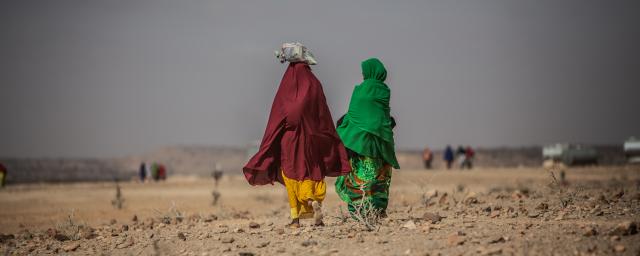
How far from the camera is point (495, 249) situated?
638cm

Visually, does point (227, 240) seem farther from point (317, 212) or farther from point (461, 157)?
point (461, 157)

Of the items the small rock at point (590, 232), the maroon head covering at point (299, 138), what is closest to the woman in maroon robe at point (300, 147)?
the maroon head covering at point (299, 138)

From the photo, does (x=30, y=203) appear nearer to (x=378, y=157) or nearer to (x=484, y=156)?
(x=378, y=157)

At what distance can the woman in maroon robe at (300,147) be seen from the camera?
886cm

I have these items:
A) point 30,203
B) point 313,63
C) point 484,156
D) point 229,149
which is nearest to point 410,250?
point 313,63

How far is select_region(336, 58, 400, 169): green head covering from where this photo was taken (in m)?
9.12

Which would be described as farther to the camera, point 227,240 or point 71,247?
point 71,247

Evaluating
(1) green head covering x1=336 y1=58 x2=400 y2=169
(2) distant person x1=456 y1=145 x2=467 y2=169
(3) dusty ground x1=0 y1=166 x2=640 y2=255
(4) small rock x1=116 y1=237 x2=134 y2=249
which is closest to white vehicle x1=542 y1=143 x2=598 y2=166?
(2) distant person x1=456 y1=145 x2=467 y2=169

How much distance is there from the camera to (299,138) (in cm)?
891

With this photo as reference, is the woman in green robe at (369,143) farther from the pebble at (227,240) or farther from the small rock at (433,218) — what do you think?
the pebble at (227,240)

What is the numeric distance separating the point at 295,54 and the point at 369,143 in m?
1.39

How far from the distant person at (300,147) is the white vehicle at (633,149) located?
2758cm

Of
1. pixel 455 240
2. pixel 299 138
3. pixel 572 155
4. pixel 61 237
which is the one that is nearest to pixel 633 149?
pixel 572 155

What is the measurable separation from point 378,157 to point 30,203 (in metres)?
17.2
